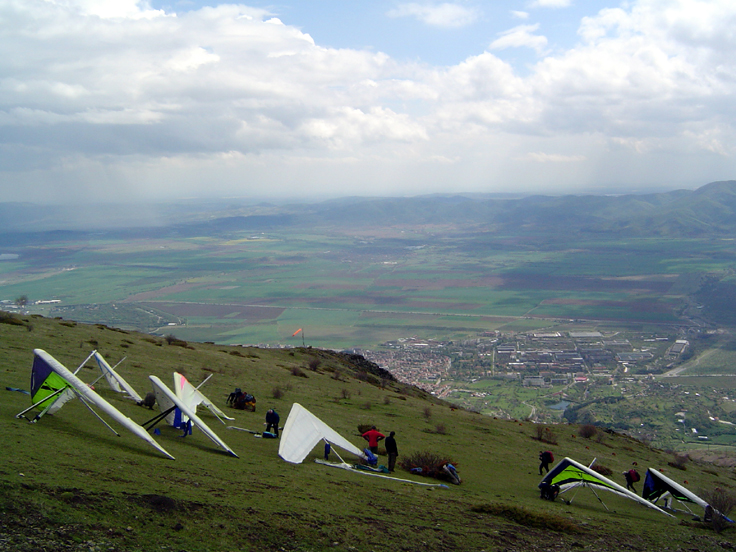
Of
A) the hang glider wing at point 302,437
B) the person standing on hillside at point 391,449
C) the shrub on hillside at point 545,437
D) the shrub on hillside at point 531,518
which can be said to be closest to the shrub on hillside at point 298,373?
the shrub on hillside at point 545,437

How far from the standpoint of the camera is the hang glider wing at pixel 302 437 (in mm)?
12195

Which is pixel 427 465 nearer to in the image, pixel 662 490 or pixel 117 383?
pixel 662 490

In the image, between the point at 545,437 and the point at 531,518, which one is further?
the point at 545,437

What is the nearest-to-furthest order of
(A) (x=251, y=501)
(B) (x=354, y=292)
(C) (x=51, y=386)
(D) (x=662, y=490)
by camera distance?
(A) (x=251, y=501) < (C) (x=51, y=386) < (D) (x=662, y=490) < (B) (x=354, y=292)

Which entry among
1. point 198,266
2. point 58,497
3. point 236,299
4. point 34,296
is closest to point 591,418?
point 58,497

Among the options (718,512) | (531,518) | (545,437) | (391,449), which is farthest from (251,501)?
(545,437)

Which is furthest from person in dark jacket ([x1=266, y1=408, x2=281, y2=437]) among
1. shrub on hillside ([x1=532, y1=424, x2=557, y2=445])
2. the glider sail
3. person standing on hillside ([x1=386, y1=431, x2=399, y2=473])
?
shrub on hillside ([x1=532, y1=424, x2=557, y2=445])

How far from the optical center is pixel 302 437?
12.7 m

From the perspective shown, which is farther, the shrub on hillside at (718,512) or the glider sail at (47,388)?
the shrub on hillside at (718,512)

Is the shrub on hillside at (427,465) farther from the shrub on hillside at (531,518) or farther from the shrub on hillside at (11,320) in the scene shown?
the shrub on hillside at (11,320)

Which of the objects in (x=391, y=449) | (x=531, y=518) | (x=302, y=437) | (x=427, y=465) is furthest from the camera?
(x=427, y=465)

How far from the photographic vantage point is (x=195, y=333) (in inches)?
3477

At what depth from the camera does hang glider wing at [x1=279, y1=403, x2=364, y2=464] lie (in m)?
12.2

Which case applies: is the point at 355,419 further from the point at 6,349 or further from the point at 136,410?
the point at 6,349
